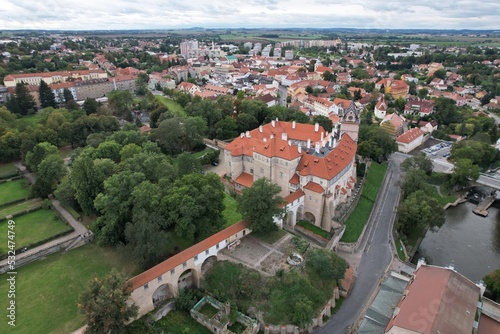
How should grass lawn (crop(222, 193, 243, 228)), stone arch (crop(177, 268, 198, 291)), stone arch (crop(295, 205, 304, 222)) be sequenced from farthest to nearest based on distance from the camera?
stone arch (crop(295, 205, 304, 222)) < grass lawn (crop(222, 193, 243, 228)) < stone arch (crop(177, 268, 198, 291))

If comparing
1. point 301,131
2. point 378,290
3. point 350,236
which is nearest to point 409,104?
point 301,131

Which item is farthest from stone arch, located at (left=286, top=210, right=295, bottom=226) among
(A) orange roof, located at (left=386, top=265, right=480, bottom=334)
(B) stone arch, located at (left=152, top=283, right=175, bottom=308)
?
(B) stone arch, located at (left=152, top=283, right=175, bottom=308)

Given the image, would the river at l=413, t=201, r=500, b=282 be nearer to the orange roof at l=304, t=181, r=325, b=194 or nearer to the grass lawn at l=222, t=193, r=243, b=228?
the orange roof at l=304, t=181, r=325, b=194

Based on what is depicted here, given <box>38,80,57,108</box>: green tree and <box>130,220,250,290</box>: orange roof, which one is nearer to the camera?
<box>130,220,250,290</box>: orange roof

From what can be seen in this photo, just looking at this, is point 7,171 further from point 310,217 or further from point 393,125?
point 393,125

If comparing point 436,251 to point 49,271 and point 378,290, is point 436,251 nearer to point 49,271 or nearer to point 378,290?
point 378,290

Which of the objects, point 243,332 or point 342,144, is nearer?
point 243,332

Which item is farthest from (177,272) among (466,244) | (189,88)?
(189,88)
